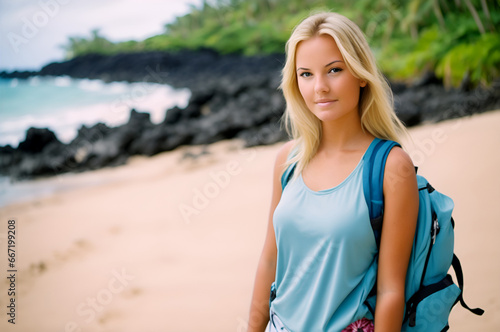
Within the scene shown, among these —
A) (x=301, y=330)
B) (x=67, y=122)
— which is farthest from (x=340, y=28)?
(x=67, y=122)

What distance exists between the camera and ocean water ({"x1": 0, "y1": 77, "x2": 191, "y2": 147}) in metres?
22.5

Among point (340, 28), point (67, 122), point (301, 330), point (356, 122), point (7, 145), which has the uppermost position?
point (340, 28)

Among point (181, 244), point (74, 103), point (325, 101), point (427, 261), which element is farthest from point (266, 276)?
point (74, 103)

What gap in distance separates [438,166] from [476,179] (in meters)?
0.58

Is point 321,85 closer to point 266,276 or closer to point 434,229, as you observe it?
point 434,229

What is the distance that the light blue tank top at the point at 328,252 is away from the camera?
4.96 feet

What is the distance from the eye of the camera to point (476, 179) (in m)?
5.25

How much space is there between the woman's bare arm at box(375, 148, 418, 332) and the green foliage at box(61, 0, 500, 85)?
2.54ft

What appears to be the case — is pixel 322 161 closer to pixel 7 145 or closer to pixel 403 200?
pixel 403 200

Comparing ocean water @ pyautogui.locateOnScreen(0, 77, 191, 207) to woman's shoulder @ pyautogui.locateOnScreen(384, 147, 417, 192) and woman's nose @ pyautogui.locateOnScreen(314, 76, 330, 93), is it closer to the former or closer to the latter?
woman's nose @ pyautogui.locateOnScreen(314, 76, 330, 93)

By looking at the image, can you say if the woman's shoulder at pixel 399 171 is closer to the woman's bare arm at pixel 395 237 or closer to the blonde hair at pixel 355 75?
the woman's bare arm at pixel 395 237

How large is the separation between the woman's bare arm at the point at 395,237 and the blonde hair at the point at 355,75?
0.73 ft

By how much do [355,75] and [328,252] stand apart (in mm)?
650

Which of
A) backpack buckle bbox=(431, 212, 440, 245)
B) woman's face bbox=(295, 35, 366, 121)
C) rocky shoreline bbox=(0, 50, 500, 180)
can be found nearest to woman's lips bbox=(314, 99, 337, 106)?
woman's face bbox=(295, 35, 366, 121)
